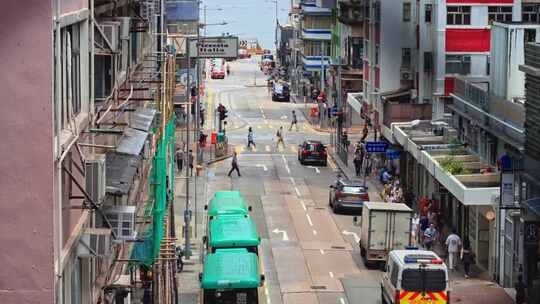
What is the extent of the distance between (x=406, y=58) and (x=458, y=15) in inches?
343

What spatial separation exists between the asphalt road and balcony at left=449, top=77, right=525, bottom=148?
21.2 ft

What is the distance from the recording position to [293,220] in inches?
2226

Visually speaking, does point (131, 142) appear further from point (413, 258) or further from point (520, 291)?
point (520, 291)

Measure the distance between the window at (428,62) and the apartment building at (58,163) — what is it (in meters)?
38.1

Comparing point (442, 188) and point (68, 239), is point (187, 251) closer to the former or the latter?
point (442, 188)

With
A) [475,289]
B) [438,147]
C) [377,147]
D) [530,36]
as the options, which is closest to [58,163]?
[475,289]

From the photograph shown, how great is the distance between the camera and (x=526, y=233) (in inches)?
1597

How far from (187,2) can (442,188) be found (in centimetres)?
4686

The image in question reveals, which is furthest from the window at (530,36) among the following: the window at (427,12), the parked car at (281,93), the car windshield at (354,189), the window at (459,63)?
the parked car at (281,93)

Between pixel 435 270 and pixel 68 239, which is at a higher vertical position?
pixel 68 239

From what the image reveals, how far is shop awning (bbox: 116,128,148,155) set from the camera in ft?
84.4

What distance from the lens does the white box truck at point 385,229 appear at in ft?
145

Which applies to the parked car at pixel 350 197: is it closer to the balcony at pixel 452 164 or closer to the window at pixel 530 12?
the balcony at pixel 452 164

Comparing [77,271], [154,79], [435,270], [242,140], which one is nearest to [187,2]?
[242,140]
